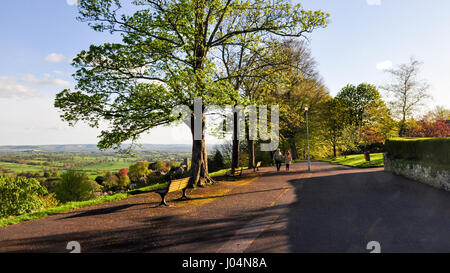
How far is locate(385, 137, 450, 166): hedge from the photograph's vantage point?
11180mm

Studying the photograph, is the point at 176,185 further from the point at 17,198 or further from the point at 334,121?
the point at 334,121

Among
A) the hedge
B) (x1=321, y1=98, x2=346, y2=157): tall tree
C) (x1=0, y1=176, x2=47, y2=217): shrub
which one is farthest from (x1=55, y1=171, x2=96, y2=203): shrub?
the hedge

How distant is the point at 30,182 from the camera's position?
23141 millimetres

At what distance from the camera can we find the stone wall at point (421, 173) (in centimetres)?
1076

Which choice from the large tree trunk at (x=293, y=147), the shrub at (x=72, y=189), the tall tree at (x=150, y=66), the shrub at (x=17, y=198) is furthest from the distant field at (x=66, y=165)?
the tall tree at (x=150, y=66)

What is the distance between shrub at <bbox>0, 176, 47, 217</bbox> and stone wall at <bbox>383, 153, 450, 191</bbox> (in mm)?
27216

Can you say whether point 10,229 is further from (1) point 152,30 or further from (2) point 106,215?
(1) point 152,30

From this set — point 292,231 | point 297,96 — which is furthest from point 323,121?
point 292,231

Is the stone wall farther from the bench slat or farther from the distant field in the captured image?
the distant field

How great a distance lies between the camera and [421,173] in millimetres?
12828

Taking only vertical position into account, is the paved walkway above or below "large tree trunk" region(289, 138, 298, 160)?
below

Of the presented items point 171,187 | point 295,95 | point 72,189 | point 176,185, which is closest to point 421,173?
point 176,185

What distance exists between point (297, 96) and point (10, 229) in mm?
31092
